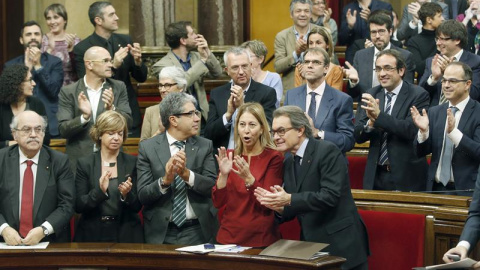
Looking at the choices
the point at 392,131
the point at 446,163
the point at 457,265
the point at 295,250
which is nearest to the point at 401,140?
the point at 392,131

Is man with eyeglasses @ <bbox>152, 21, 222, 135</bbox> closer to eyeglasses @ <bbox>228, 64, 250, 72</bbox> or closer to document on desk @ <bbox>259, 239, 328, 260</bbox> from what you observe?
eyeglasses @ <bbox>228, 64, 250, 72</bbox>

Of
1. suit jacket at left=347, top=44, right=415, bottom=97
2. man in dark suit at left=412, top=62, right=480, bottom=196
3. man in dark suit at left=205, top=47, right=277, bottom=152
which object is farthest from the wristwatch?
suit jacket at left=347, top=44, right=415, bottom=97

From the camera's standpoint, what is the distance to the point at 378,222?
18.6 feet

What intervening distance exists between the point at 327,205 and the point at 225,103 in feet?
5.32

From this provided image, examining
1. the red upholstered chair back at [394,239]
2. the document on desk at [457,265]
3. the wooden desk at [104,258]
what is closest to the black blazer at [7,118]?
the wooden desk at [104,258]

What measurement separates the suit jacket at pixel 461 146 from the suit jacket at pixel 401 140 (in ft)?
0.35

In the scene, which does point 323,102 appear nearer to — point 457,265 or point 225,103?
point 225,103

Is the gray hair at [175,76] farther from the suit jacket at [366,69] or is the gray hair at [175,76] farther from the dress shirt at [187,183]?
the suit jacket at [366,69]

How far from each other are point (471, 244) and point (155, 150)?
2.00 m

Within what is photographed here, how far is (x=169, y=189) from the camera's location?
5707 mm

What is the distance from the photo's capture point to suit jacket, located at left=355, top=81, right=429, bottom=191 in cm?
626

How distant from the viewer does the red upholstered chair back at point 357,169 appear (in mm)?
7242

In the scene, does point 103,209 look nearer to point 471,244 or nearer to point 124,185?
point 124,185

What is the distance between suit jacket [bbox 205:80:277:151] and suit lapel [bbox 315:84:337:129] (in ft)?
1.18
